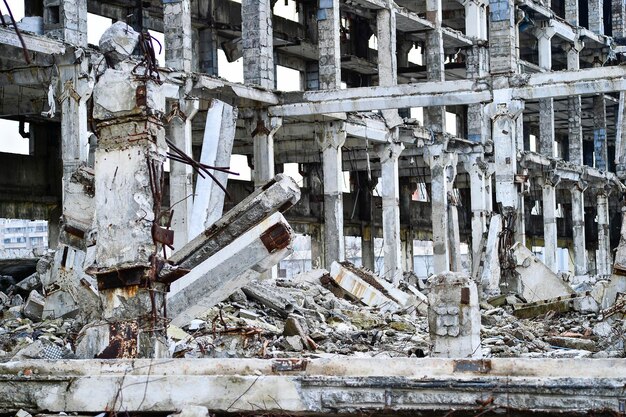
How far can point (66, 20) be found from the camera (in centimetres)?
2047

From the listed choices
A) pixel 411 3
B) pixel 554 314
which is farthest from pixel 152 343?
pixel 411 3

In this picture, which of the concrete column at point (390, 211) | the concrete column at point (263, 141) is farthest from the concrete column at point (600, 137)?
the concrete column at point (263, 141)

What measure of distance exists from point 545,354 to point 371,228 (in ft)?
84.7

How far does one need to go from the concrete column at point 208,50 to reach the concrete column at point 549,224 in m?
12.3

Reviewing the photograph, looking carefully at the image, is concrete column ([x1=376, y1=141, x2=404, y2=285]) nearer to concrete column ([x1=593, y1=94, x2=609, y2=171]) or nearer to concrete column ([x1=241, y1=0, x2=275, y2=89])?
concrete column ([x1=241, y1=0, x2=275, y2=89])

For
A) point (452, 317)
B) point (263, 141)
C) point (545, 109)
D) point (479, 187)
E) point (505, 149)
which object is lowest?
point (452, 317)

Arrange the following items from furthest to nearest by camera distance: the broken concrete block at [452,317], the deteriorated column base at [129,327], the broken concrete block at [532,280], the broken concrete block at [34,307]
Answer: the broken concrete block at [532,280] < the broken concrete block at [34,307] < the broken concrete block at [452,317] < the deteriorated column base at [129,327]

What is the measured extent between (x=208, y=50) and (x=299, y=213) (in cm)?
675

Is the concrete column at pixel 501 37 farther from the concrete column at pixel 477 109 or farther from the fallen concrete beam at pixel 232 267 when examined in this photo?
the fallen concrete beam at pixel 232 267

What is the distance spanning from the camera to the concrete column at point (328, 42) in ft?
89.8

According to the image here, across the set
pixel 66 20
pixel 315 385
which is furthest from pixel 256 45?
pixel 315 385

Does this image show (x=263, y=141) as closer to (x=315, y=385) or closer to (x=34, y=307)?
(x=34, y=307)

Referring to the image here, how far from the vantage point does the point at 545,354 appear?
43.5ft

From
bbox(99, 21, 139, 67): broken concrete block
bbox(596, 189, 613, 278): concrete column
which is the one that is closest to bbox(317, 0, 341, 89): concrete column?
bbox(596, 189, 613, 278): concrete column
